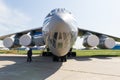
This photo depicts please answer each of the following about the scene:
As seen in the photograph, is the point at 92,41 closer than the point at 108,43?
Yes

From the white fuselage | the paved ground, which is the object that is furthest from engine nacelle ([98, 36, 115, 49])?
the white fuselage

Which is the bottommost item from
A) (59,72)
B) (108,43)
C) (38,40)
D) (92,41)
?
(59,72)

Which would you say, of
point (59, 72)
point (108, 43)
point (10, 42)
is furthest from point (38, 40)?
point (59, 72)

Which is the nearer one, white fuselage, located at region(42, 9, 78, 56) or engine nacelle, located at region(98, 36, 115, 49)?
white fuselage, located at region(42, 9, 78, 56)

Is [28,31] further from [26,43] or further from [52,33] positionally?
[52,33]

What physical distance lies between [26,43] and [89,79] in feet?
37.2

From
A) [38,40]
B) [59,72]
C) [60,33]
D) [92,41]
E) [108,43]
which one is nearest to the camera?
[59,72]

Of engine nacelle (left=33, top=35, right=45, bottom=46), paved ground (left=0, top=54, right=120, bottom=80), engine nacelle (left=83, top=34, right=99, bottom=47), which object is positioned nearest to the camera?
paved ground (left=0, top=54, right=120, bottom=80)

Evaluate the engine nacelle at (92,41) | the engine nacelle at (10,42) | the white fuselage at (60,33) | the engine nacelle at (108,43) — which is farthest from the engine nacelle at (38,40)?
the white fuselage at (60,33)

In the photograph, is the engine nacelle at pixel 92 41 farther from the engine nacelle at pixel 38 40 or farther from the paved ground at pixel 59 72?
the paved ground at pixel 59 72

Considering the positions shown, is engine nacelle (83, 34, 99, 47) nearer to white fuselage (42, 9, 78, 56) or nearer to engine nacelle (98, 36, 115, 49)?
engine nacelle (98, 36, 115, 49)

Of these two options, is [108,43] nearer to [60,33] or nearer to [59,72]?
[60,33]

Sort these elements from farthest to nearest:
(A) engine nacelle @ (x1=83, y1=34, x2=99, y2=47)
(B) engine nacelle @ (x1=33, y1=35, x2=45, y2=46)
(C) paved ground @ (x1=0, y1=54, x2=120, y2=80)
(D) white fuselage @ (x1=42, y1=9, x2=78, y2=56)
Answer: (B) engine nacelle @ (x1=33, y1=35, x2=45, y2=46) < (A) engine nacelle @ (x1=83, y1=34, x2=99, y2=47) < (D) white fuselage @ (x1=42, y1=9, x2=78, y2=56) < (C) paved ground @ (x1=0, y1=54, x2=120, y2=80)

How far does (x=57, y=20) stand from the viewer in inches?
424
